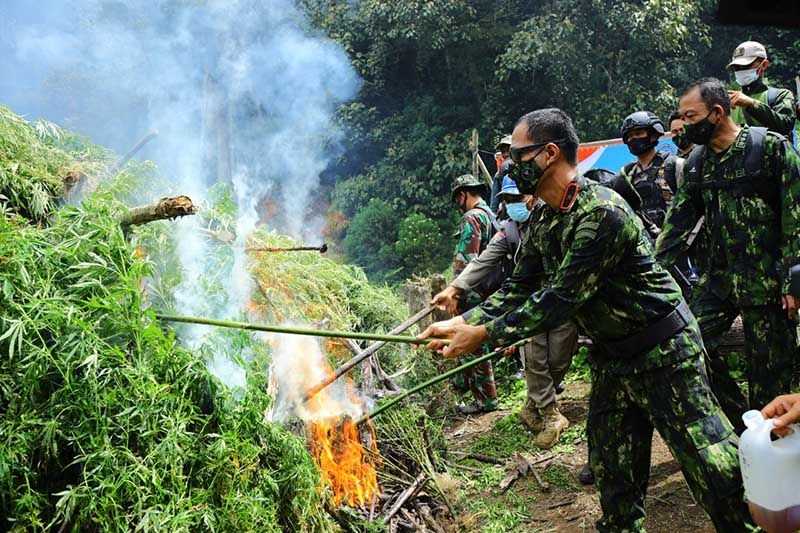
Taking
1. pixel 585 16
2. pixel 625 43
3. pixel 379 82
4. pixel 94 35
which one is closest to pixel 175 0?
pixel 94 35

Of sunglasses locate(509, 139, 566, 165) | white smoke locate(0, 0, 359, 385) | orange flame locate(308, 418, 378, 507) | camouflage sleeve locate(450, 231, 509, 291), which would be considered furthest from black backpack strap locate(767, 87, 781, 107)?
white smoke locate(0, 0, 359, 385)

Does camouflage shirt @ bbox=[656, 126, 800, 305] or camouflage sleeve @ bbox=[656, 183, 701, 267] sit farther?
camouflage sleeve @ bbox=[656, 183, 701, 267]

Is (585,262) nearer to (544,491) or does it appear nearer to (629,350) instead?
(629,350)

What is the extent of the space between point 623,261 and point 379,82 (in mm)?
16341

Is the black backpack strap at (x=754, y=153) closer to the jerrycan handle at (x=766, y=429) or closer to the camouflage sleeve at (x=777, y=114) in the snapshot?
the camouflage sleeve at (x=777, y=114)

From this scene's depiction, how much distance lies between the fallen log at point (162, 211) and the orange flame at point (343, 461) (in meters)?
1.52

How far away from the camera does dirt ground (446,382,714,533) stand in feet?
14.6

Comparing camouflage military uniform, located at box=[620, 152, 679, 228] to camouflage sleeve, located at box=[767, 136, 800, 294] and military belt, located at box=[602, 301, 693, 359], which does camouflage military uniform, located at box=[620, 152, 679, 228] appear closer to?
camouflage sleeve, located at box=[767, 136, 800, 294]

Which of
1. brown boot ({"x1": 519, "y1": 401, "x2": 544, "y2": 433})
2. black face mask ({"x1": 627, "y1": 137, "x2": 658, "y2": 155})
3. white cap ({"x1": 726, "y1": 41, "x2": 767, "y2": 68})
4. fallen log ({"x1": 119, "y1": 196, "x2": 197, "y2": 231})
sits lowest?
brown boot ({"x1": 519, "y1": 401, "x2": 544, "y2": 433})

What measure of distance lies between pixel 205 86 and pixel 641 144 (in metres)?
13.5

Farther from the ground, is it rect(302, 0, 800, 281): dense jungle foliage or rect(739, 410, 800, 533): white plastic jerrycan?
rect(739, 410, 800, 533): white plastic jerrycan

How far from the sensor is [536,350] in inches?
223

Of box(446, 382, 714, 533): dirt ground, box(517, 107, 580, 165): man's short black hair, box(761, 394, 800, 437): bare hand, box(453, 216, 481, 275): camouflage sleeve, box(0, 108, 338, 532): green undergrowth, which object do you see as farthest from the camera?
box(453, 216, 481, 275): camouflage sleeve

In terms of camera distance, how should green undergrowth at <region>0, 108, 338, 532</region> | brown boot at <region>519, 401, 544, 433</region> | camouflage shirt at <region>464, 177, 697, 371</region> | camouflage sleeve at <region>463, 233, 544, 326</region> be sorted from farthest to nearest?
1. brown boot at <region>519, 401, 544, 433</region>
2. camouflage sleeve at <region>463, 233, 544, 326</region>
3. camouflage shirt at <region>464, 177, 697, 371</region>
4. green undergrowth at <region>0, 108, 338, 532</region>
